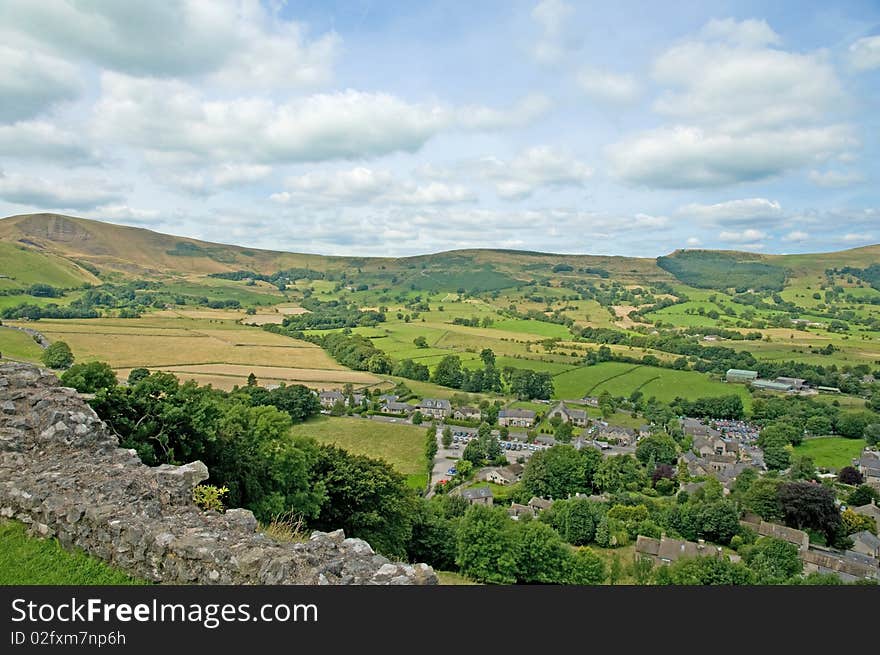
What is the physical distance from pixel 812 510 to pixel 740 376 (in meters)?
54.4

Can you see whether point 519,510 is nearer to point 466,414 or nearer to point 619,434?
point 619,434

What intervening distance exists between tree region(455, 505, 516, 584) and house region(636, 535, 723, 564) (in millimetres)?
16684

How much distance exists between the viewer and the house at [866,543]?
37969 mm

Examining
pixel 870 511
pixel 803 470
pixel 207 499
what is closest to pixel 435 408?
pixel 803 470

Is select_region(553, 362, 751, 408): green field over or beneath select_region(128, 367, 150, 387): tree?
beneath

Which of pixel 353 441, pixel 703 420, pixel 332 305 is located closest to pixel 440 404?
pixel 353 441

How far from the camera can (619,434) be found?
65688 mm

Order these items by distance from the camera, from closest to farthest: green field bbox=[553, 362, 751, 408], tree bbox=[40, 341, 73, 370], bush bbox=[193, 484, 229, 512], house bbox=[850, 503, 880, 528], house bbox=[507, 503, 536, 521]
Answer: bush bbox=[193, 484, 229, 512] < house bbox=[507, 503, 536, 521] < house bbox=[850, 503, 880, 528] < tree bbox=[40, 341, 73, 370] < green field bbox=[553, 362, 751, 408]

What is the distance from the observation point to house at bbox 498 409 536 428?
2746 inches

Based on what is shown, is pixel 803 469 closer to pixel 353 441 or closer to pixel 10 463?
pixel 353 441

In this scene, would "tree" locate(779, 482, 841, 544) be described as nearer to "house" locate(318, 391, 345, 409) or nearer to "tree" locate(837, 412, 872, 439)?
"tree" locate(837, 412, 872, 439)

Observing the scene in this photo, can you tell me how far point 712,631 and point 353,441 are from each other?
49042mm

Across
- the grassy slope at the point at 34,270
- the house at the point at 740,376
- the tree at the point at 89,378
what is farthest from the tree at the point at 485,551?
the grassy slope at the point at 34,270

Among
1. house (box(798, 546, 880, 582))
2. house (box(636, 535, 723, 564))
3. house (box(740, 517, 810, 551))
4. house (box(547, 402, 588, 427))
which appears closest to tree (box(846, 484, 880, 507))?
house (box(798, 546, 880, 582))
